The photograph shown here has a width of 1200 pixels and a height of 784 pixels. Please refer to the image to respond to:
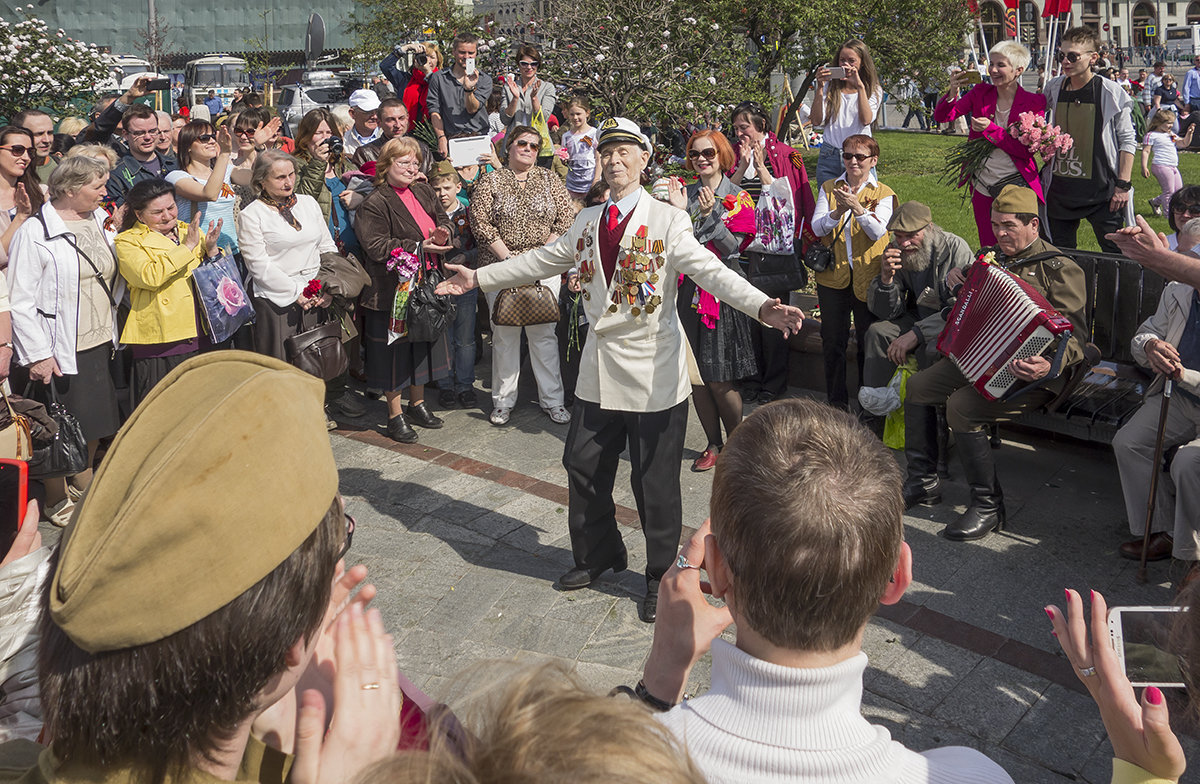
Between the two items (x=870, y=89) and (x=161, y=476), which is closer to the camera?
(x=161, y=476)

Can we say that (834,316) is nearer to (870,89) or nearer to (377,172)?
(870,89)

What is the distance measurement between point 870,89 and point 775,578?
7868 millimetres

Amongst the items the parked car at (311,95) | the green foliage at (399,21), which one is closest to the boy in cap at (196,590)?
the green foliage at (399,21)

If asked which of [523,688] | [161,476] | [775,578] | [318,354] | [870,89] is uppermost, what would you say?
[870,89]

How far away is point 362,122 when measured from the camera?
33.8 feet

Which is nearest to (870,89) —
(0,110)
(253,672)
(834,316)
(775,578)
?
(834,316)

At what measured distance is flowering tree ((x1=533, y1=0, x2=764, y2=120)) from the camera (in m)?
12.7

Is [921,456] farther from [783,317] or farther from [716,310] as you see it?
[783,317]

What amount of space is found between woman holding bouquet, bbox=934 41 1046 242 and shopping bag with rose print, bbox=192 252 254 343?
4.99m

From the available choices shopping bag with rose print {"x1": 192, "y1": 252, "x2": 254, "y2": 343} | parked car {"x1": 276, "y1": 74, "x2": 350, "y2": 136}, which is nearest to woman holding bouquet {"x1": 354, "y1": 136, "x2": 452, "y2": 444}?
shopping bag with rose print {"x1": 192, "y1": 252, "x2": 254, "y2": 343}

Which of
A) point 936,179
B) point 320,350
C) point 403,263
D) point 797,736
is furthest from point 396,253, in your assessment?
point 936,179

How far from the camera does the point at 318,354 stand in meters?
6.91

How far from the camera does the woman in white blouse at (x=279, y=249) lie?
6.82 metres

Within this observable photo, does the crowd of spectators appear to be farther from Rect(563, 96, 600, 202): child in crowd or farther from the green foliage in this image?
the green foliage
